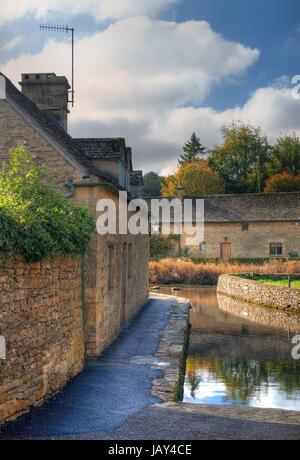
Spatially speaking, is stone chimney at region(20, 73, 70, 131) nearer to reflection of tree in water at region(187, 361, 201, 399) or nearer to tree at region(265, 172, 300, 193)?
reflection of tree in water at region(187, 361, 201, 399)

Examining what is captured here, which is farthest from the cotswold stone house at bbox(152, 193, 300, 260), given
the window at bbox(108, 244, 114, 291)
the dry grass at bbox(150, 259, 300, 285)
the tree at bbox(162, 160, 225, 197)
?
the window at bbox(108, 244, 114, 291)

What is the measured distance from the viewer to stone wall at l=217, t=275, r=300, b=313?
24.5m

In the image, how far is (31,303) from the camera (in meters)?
8.55

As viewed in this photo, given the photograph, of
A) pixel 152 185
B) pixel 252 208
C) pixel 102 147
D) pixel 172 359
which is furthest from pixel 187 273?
pixel 152 185

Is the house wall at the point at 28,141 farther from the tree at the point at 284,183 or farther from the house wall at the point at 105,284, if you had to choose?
the tree at the point at 284,183

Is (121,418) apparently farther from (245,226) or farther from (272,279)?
(245,226)

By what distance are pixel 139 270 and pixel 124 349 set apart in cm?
869

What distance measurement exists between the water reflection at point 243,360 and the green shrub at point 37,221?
168 inches

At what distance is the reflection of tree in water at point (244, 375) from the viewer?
12.3 m

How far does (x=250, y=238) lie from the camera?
47.2 m

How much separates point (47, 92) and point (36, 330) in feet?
39.2

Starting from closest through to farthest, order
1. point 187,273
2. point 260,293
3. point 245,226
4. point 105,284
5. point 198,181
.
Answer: point 105,284, point 260,293, point 187,273, point 245,226, point 198,181

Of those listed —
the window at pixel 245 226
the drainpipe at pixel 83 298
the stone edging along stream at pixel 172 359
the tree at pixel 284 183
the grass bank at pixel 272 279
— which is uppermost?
the tree at pixel 284 183

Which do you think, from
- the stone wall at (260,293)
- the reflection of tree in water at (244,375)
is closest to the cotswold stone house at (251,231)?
the stone wall at (260,293)
